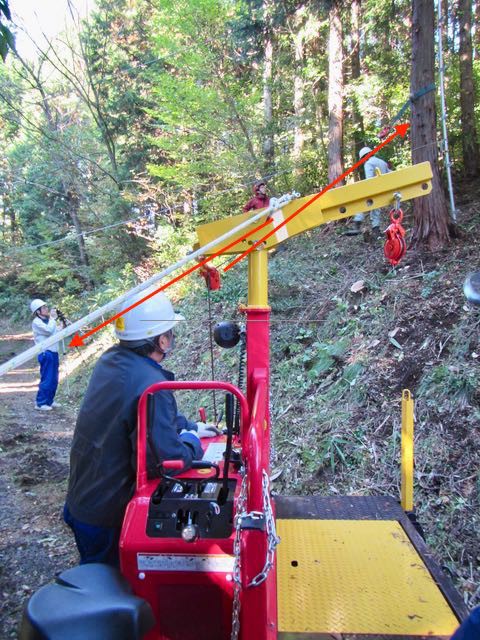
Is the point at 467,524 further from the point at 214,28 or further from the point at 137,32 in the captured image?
the point at 137,32

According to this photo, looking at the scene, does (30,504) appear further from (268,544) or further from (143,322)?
(268,544)

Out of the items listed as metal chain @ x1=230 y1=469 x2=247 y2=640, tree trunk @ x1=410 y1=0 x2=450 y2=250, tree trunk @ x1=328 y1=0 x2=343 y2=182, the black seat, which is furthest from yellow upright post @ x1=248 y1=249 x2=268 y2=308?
tree trunk @ x1=328 y1=0 x2=343 y2=182

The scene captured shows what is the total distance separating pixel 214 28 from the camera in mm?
14680

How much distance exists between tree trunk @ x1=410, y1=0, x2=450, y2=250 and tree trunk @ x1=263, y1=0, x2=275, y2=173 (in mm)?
7125

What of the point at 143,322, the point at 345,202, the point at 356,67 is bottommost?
the point at 143,322

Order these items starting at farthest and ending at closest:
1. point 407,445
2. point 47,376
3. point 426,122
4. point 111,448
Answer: point 47,376
point 426,122
point 407,445
point 111,448

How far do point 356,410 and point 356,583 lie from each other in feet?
9.82

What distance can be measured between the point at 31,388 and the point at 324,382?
936cm

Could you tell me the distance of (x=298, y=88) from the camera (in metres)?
15.7

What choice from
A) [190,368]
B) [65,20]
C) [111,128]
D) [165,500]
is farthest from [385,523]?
[111,128]

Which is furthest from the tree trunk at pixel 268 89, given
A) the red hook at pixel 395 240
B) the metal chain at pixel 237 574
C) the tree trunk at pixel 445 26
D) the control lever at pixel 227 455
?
the metal chain at pixel 237 574

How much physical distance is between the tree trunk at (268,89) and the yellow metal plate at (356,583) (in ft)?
42.5

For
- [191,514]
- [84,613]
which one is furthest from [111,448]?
[84,613]

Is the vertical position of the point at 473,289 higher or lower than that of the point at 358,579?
higher
